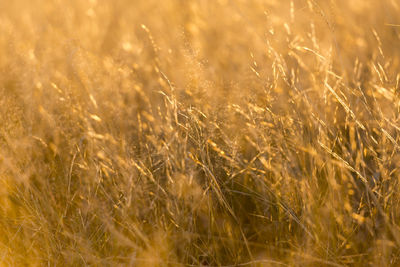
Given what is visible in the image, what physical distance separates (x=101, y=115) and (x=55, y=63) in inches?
23.8

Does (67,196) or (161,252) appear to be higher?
(67,196)

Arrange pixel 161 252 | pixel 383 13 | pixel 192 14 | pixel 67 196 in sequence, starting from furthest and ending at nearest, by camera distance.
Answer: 1. pixel 192 14
2. pixel 383 13
3. pixel 67 196
4. pixel 161 252

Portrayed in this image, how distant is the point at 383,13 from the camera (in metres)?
2.35

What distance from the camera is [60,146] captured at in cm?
161

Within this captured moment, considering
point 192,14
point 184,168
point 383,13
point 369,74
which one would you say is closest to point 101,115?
point 184,168

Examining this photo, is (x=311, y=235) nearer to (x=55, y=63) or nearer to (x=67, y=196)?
(x=67, y=196)

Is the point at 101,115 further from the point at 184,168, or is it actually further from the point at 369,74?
the point at 369,74

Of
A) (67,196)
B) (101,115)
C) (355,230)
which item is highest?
(101,115)

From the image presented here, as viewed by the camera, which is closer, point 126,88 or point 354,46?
point 126,88

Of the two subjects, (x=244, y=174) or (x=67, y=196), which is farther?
(x=244, y=174)

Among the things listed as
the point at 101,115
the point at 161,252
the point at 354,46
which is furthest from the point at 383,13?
the point at 161,252

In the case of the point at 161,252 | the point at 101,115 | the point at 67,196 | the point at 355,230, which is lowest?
the point at 355,230

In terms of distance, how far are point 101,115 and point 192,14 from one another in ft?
4.22

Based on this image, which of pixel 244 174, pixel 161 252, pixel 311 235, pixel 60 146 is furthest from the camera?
pixel 60 146
